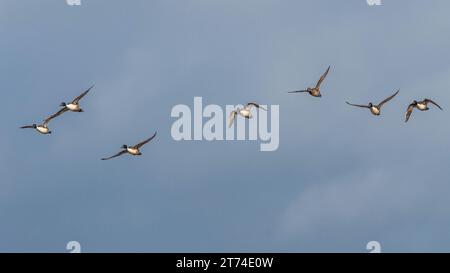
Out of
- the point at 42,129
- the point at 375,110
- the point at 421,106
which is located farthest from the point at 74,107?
the point at 421,106

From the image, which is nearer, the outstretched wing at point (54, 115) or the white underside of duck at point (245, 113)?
the outstretched wing at point (54, 115)

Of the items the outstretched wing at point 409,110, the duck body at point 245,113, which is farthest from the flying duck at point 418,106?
the duck body at point 245,113

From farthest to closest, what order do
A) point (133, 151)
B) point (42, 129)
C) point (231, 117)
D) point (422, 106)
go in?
point (231, 117) < point (422, 106) < point (42, 129) < point (133, 151)

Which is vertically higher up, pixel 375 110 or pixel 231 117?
pixel 375 110

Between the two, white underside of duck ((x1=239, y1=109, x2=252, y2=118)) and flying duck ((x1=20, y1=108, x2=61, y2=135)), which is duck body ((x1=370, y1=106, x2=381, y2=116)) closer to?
white underside of duck ((x1=239, y1=109, x2=252, y2=118))

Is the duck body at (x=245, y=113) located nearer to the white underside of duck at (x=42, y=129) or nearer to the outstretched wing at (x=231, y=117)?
the outstretched wing at (x=231, y=117)

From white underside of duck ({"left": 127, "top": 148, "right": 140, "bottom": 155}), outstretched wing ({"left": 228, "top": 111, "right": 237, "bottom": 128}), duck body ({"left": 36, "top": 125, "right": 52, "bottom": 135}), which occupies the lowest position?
white underside of duck ({"left": 127, "top": 148, "right": 140, "bottom": 155})

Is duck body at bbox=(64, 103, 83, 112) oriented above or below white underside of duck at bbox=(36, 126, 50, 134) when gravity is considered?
above

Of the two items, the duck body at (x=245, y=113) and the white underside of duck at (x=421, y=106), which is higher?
the white underside of duck at (x=421, y=106)

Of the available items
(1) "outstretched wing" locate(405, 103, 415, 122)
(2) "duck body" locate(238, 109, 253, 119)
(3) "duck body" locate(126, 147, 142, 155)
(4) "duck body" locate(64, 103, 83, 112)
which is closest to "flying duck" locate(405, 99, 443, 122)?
(1) "outstretched wing" locate(405, 103, 415, 122)

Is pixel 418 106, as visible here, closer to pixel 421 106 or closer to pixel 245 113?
pixel 421 106
